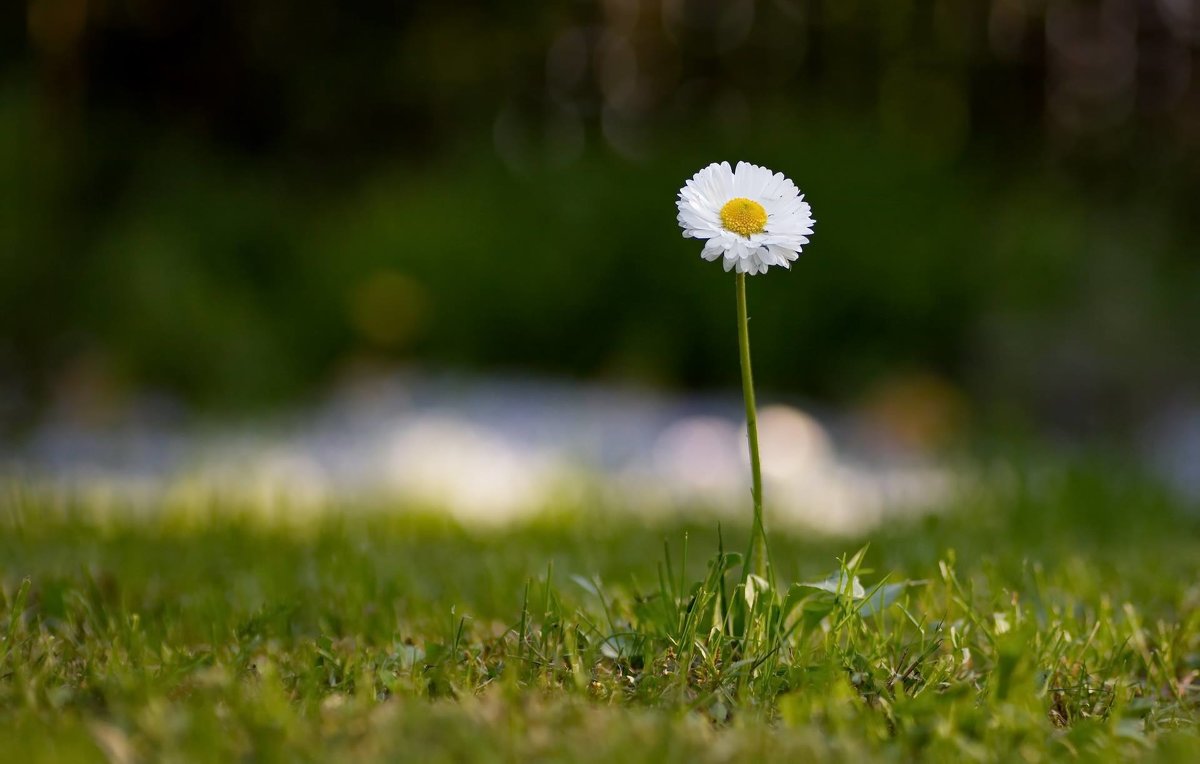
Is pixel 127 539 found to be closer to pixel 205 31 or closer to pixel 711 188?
pixel 711 188

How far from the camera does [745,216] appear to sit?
152cm

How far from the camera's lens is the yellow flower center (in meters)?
1.51

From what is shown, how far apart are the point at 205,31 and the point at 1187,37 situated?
627cm

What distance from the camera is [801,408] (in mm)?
5859

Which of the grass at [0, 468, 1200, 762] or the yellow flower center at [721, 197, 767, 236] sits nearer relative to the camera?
the grass at [0, 468, 1200, 762]

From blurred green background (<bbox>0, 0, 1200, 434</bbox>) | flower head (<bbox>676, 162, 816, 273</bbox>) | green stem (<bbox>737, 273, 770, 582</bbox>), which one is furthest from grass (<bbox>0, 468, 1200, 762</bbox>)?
blurred green background (<bbox>0, 0, 1200, 434</bbox>)

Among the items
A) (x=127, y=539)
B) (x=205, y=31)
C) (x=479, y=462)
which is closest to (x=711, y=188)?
(x=127, y=539)

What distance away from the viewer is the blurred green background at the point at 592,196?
19.3 feet

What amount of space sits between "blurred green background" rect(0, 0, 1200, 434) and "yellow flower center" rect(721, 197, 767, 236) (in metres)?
4.28

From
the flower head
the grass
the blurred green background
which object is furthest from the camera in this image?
the blurred green background

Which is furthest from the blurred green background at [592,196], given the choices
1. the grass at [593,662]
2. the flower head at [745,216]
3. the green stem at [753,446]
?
the flower head at [745,216]

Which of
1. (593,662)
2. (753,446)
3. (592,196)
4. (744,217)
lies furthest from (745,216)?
(592,196)

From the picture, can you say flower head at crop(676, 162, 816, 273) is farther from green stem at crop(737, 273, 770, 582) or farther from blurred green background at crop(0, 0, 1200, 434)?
blurred green background at crop(0, 0, 1200, 434)

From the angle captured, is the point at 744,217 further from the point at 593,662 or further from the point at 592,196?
the point at 592,196
